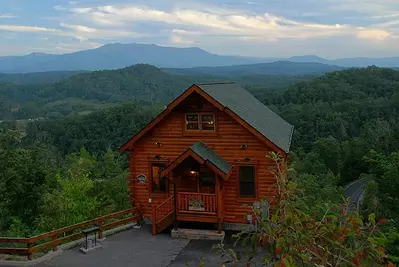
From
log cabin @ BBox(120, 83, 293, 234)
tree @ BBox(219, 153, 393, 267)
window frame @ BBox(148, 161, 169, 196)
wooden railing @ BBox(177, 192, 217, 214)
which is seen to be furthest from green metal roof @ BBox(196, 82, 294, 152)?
tree @ BBox(219, 153, 393, 267)

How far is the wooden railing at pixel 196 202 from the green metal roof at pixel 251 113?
10.1ft

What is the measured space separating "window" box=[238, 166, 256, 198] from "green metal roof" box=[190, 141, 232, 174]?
24.3 inches

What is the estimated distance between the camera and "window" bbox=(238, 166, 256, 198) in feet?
55.4

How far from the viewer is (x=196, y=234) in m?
16.4

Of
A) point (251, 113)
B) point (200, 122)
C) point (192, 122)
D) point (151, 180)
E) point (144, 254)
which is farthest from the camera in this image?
point (251, 113)

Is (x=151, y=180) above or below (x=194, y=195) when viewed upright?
above

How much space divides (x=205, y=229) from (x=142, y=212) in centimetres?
301

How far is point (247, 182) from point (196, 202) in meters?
2.06

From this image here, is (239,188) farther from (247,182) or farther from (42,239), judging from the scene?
(42,239)

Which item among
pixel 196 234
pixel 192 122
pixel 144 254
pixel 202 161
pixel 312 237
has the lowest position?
pixel 144 254

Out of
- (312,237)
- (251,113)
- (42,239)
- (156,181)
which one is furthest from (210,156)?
(312,237)

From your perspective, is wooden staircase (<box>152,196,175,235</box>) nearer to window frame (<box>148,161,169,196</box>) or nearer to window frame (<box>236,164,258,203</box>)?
window frame (<box>148,161,169,196</box>)

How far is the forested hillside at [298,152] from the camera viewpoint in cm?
1989

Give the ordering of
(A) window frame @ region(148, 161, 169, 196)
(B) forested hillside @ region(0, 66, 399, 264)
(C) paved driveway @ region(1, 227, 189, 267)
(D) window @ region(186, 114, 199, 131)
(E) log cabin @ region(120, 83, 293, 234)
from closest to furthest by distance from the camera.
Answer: (C) paved driveway @ region(1, 227, 189, 267) < (E) log cabin @ region(120, 83, 293, 234) < (D) window @ region(186, 114, 199, 131) < (A) window frame @ region(148, 161, 169, 196) < (B) forested hillside @ region(0, 66, 399, 264)
